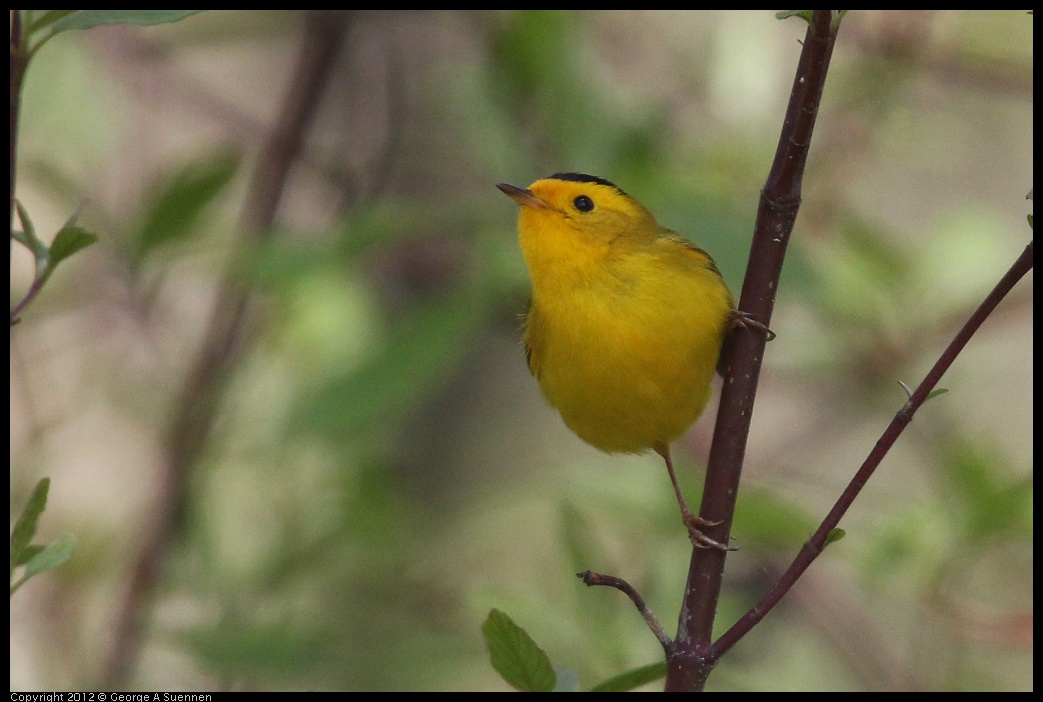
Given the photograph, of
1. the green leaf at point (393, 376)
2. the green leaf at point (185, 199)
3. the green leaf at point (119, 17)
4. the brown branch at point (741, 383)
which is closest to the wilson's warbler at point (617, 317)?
the green leaf at point (393, 376)

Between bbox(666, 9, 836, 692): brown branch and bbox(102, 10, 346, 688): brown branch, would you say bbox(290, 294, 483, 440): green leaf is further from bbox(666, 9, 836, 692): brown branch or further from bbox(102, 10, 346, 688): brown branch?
bbox(666, 9, 836, 692): brown branch

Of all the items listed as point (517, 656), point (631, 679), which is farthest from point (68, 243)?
point (631, 679)

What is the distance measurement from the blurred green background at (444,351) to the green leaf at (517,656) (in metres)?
1.40

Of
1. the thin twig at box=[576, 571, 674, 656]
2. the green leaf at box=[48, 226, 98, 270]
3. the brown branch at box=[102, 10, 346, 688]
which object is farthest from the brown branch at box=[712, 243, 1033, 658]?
the brown branch at box=[102, 10, 346, 688]

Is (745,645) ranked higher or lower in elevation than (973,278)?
lower

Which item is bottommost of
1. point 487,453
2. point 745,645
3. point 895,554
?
point 745,645

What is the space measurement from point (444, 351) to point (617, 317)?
24.3 inches

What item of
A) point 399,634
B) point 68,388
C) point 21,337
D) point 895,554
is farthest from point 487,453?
point 895,554

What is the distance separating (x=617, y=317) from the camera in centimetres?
282

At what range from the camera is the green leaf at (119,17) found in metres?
1.67

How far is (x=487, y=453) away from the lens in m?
5.67

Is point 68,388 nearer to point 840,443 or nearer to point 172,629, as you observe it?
point 172,629

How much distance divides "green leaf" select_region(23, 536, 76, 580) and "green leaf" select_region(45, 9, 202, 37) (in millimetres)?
751

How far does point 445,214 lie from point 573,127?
64cm
